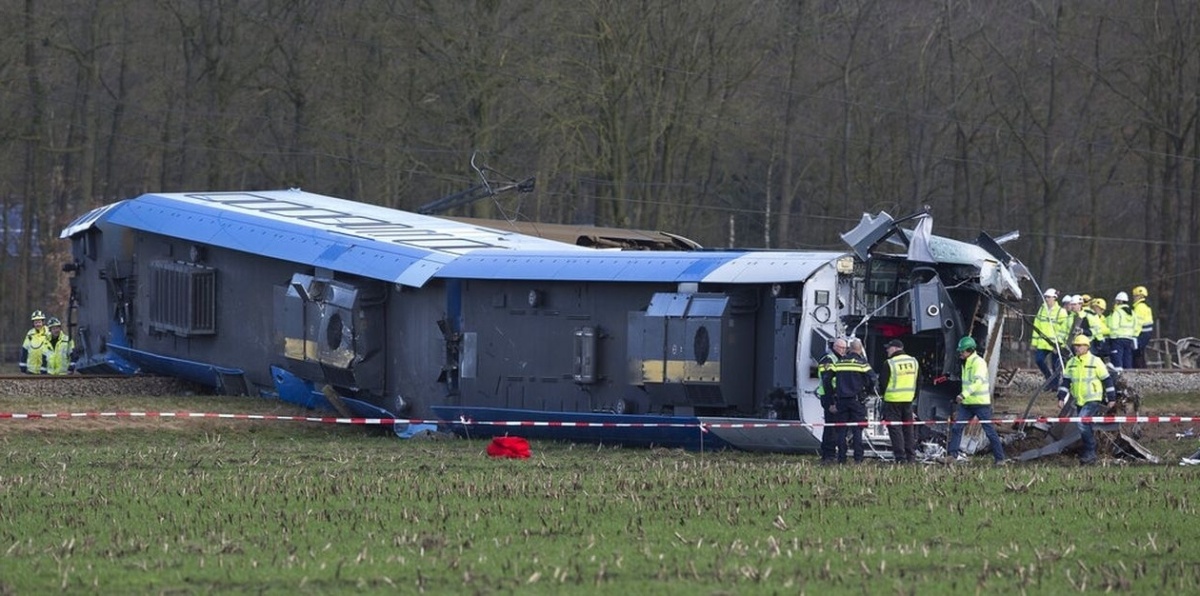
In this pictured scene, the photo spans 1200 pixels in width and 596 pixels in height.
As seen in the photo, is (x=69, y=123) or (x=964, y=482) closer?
(x=964, y=482)

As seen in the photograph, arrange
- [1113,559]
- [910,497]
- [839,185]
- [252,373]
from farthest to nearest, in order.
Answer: [839,185] < [252,373] < [910,497] < [1113,559]

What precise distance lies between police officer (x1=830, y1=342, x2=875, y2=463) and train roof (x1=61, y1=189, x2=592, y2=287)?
16.9 feet

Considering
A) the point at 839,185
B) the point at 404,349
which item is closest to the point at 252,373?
the point at 404,349

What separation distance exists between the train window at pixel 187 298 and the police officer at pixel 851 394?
1129cm

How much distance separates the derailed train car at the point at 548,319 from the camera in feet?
67.6

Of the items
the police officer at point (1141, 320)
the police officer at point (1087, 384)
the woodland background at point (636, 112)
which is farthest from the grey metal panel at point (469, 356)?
the woodland background at point (636, 112)

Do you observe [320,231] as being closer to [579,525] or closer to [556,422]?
[556,422]

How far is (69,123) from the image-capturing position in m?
48.0

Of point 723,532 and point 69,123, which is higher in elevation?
point 69,123

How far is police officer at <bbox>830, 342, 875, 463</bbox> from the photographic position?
63.5 ft

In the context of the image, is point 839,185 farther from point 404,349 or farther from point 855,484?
point 855,484

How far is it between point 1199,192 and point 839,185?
1029 centimetres

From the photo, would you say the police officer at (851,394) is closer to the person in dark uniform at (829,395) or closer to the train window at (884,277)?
the person in dark uniform at (829,395)

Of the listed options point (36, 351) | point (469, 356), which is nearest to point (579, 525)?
point (469, 356)
